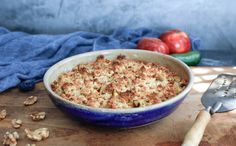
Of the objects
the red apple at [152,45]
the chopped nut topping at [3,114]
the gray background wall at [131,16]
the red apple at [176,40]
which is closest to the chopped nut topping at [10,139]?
the chopped nut topping at [3,114]

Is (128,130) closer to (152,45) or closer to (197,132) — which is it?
(197,132)

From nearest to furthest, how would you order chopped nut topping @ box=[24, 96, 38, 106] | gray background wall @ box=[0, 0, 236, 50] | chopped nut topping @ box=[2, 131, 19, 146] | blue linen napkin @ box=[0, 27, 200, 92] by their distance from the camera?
1. chopped nut topping @ box=[2, 131, 19, 146]
2. chopped nut topping @ box=[24, 96, 38, 106]
3. blue linen napkin @ box=[0, 27, 200, 92]
4. gray background wall @ box=[0, 0, 236, 50]

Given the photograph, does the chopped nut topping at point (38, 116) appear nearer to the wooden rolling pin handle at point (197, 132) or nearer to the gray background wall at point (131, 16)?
the wooden rolling pin handle at point (197, 132)

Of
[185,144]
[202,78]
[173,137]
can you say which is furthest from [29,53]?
[185,144]

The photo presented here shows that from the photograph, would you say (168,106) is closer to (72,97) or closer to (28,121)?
(72,97)

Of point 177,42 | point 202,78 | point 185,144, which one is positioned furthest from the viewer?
point 177,42

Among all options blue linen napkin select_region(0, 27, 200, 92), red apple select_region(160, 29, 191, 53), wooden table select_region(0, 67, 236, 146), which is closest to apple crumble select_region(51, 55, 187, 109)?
wooden table select_region(0, 67, 236, 146)

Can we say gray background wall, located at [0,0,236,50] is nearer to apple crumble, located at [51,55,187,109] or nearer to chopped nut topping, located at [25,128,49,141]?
apple crumble, located at [51,55,187,109]
